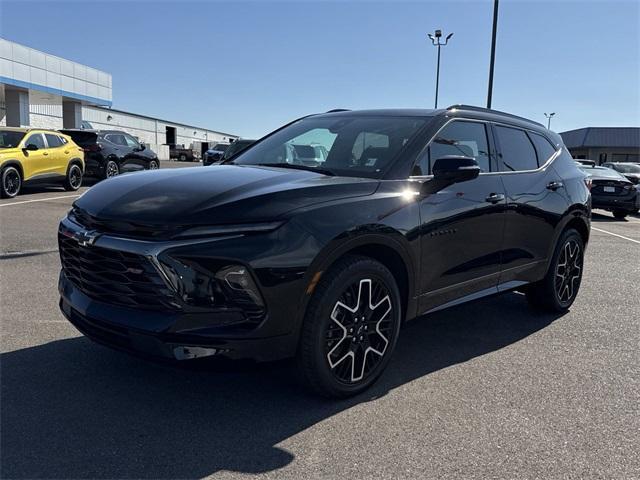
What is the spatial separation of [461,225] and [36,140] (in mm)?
13078

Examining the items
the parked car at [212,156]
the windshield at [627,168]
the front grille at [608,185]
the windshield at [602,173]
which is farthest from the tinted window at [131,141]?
the windshield at [627,168]

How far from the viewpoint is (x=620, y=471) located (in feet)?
9.23

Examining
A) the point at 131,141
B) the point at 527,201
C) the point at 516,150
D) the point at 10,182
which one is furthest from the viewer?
the point at 131,141

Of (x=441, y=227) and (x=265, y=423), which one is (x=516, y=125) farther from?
(x=265, y=423)

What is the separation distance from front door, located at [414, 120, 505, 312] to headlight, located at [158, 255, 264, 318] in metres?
1.38

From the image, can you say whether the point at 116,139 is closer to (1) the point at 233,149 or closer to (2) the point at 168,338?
(1) the point at 233,149

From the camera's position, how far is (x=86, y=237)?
319 centimetres

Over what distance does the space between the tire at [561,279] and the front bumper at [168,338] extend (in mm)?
3264

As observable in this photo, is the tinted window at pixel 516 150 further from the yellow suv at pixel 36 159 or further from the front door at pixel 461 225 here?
the yellow suv at pixel 36 159

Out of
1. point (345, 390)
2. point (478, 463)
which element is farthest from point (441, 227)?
point (478, 463)

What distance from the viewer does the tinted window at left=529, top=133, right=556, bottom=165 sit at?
534 centimetres

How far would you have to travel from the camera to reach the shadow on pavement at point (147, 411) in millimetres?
2740

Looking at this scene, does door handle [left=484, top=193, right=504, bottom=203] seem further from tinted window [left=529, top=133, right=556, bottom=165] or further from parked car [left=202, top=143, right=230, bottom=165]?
parked car [left=202, top=143, right=230, bottom=165]

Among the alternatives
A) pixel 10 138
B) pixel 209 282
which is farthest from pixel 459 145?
pixel 10 138
